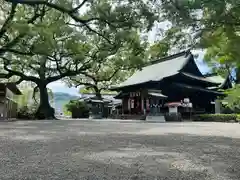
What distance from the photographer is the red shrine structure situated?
23205mm

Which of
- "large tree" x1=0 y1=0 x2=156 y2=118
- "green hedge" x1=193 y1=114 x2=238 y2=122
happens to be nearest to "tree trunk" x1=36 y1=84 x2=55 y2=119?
"large tree" x1=0 y1=0 x2=156 y2=118

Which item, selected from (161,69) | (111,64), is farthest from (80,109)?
(161,69)

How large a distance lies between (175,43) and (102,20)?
241 inches

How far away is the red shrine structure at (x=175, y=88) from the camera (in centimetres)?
2320

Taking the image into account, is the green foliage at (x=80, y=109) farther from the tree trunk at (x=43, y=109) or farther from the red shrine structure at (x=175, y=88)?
the tree trunk at (x=43, y=109)

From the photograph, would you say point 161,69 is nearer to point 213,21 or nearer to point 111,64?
point 111,64

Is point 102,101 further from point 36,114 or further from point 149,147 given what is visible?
point 149,147

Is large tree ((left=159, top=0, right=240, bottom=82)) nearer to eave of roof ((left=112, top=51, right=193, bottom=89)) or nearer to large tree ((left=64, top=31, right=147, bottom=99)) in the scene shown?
large tree ((left=64, top=31, right=147, bottom=99))

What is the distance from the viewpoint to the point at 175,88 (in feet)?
77.5

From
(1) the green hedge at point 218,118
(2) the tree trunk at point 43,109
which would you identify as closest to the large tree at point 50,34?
(2) the tree trunk at point 43,109

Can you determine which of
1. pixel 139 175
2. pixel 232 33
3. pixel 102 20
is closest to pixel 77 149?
pixel 139 175

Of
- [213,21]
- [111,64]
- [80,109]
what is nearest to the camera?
[213,21]

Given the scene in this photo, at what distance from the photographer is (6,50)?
15922mm

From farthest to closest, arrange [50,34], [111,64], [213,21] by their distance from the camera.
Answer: [111,64], [50,34], [213,21]
